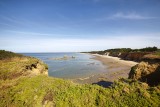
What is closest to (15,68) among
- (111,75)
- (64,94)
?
(64,94)

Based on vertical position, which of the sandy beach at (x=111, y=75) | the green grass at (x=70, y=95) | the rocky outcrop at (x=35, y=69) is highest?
the rocky outcrop at (x=35, y=69)

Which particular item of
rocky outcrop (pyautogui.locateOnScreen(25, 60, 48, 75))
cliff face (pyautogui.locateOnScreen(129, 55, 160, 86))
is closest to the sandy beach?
cliff face (pyautogui.locateOnScreen(129, 55, 160, 86))

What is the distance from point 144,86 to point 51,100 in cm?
650

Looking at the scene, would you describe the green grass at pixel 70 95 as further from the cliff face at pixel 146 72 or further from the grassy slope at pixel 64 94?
the cliff face at pixel 146 72

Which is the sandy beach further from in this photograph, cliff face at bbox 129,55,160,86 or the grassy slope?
the grassy slope

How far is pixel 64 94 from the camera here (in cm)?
772

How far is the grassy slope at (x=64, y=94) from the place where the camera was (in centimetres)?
723

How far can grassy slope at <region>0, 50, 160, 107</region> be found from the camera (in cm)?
723

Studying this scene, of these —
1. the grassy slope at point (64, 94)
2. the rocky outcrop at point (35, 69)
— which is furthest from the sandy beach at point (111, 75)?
the grassy slope at point (64, 94)

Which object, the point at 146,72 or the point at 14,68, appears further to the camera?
the point at 146,72

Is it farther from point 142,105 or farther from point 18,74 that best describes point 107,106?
point 18,74

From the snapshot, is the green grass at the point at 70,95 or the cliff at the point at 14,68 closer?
the green grass at the point at 70,95

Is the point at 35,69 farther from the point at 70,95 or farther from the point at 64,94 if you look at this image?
the point at 70,95

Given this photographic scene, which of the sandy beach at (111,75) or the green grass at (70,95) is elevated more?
the green grass at (70,95)
